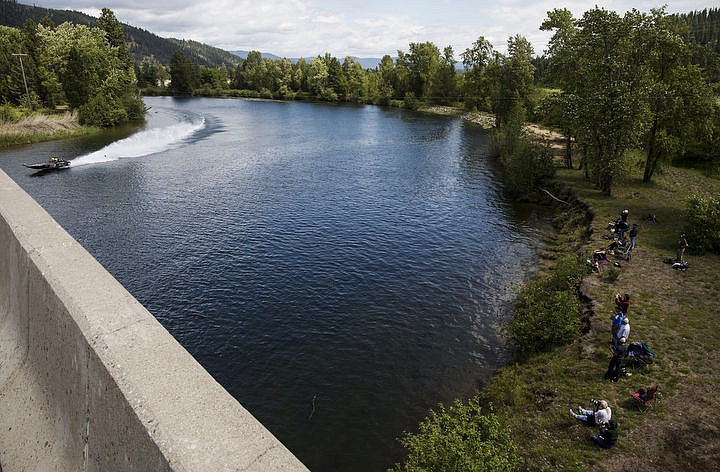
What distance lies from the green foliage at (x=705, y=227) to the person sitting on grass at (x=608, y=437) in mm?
20974

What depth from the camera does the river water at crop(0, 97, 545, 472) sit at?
2142 centimetres

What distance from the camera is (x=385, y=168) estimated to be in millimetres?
66188

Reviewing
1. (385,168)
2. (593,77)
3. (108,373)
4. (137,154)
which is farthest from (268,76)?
(108,373)

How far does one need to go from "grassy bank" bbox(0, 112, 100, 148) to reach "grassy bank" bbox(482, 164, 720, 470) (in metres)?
86.5

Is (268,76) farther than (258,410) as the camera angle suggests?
Yes

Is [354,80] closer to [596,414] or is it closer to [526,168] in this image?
[526,168]

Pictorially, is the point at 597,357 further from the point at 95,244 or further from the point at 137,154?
the point at 137,154

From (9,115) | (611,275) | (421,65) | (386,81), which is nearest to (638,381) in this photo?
(611,275)

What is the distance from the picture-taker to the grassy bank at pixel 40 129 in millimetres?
75500

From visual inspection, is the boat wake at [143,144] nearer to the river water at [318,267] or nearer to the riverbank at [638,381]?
the river water at [318,267]

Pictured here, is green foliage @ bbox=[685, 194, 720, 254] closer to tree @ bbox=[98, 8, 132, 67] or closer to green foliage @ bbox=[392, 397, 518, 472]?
green foliage @ bbox=[392, 397, 518, 472]

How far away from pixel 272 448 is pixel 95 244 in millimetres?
36416

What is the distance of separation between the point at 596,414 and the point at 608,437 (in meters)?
0.93

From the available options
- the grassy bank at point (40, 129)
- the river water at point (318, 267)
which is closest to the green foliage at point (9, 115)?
the grassy bank at point (40, 129)
